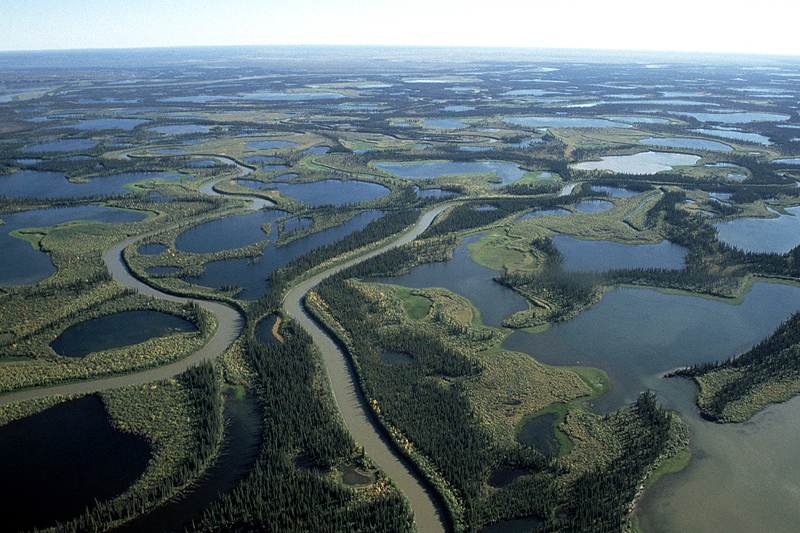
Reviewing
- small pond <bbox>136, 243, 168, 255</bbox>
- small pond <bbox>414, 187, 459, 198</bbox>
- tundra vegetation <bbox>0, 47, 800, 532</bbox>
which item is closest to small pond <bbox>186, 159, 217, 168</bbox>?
tundra vegetation <bbox>0, 47, 800, 532</bbox>

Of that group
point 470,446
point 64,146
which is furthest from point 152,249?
point 64,146

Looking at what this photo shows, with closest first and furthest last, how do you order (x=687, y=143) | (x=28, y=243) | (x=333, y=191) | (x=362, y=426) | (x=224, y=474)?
(x=224, y=474) < (x=362, y=426) < (x=28, y=243) < (x=333, y=191) < (x=687, y=143)

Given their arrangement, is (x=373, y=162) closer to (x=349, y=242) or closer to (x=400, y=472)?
(x=349, y=242)

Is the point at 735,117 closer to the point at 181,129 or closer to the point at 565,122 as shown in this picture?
the point at 565,122

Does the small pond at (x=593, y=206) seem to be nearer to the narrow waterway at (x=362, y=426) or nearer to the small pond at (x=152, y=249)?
the narrow waterway at (x=362, y=426)

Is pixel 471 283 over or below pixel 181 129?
below

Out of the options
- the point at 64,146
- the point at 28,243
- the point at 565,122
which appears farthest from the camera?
the point at 565,122

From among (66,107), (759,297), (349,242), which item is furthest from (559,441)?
(66,107)
